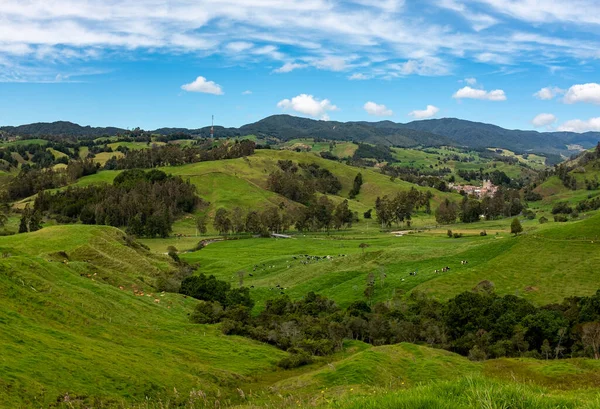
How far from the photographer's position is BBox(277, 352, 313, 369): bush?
160ft

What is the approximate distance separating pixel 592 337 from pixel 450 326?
18.4 meters

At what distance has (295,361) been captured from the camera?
49.2m

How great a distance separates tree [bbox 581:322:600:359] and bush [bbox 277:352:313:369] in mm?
33511

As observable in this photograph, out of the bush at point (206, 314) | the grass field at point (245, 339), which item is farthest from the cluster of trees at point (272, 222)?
the bush at point (206, 314)

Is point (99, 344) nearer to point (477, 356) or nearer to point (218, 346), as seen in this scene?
point (218, 346)

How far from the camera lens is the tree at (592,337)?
55094 millimetres

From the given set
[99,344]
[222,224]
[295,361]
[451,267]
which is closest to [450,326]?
[295,361]

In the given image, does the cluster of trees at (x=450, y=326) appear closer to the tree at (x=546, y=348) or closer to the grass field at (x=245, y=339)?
the tree at (x=546, y=348)

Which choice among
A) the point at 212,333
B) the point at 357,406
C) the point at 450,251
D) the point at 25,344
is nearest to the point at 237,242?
the point at 450,251

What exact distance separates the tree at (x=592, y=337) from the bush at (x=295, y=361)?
110 feet

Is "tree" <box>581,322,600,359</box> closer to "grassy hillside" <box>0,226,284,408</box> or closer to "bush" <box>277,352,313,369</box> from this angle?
"bush" <box>277,352,313,369</box>

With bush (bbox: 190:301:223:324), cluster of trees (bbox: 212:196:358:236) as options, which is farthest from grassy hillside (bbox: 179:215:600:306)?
cluster of trees (bbox: 212:196:358:236)

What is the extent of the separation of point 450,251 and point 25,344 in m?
97.4

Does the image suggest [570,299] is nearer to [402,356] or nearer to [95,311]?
[402,356]
